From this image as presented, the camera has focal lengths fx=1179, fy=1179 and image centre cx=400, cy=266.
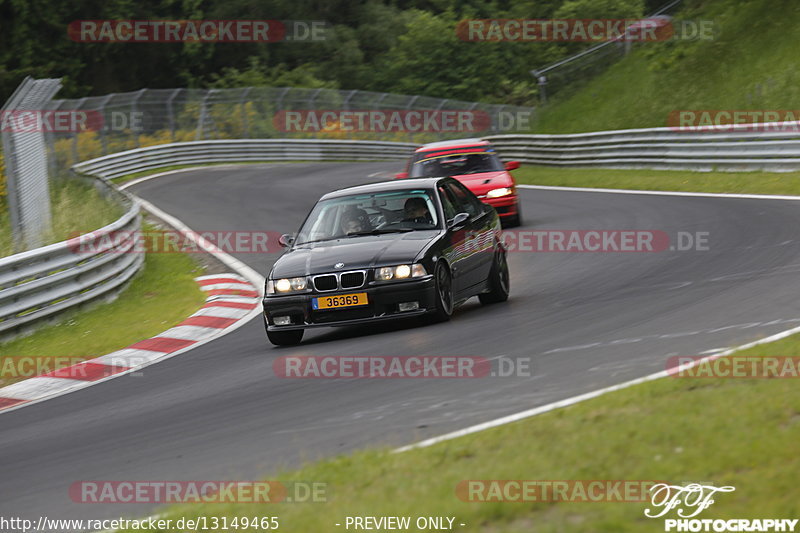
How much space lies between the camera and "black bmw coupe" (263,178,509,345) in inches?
402

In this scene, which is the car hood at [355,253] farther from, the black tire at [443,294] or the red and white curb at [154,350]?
the red and white curb at [154,350]

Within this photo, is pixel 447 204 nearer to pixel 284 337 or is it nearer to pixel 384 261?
pixel 384 261

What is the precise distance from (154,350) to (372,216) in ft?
8.05

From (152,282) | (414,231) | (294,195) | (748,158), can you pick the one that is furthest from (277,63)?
(414,231)

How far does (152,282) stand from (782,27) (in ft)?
79.5

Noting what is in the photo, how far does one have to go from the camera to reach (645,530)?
168 inches

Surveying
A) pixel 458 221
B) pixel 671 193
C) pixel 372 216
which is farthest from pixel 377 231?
pixel 671 193

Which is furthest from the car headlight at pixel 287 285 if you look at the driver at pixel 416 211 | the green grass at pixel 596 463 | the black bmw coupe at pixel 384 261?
the green grass at pixel 596 463

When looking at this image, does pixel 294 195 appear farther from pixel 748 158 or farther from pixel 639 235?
pixel 639 235

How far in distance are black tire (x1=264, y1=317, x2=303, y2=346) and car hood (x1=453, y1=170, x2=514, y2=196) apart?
28.0 feet

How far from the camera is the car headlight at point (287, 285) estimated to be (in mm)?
10359

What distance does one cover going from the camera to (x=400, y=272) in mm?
10172

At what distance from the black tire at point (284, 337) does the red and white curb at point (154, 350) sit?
3.35 feet

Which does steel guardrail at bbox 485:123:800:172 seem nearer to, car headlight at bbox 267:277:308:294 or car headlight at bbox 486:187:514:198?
car headlight at bbox 486:187:514:198
